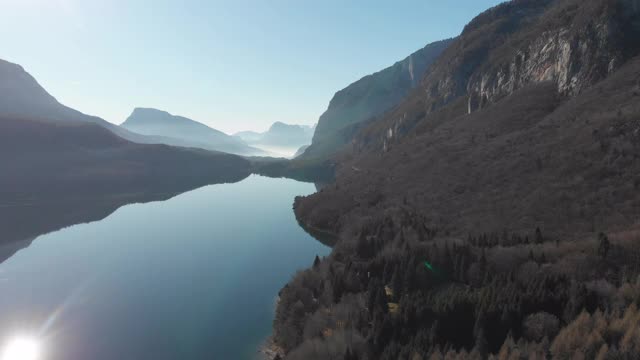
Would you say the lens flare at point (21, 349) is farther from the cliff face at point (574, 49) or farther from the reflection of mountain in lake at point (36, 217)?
the cliff face at point (574, 49)

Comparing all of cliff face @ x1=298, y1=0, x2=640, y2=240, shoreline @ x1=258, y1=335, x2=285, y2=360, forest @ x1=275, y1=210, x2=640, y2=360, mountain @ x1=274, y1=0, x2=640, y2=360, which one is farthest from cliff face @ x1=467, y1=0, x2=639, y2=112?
shoreline @ x1=258, y1=335, x2=285, y2=360

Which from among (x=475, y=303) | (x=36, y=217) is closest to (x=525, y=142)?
(x=475, y=303)

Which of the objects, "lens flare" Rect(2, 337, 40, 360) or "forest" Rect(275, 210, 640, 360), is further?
"lens flare" Rect(2, 337, 40, 360)

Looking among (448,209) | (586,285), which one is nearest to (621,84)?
(448,209)

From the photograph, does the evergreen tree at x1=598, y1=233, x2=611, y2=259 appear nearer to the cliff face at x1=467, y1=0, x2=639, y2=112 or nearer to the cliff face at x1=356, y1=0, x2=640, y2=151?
the cliff face at x1=356, y1=0, x2=640, y2=151

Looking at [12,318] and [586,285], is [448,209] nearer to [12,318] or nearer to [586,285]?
[586,285]

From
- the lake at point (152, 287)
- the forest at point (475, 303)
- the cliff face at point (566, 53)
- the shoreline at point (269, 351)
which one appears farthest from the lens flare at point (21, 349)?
the cliff face at point (566, 53)
